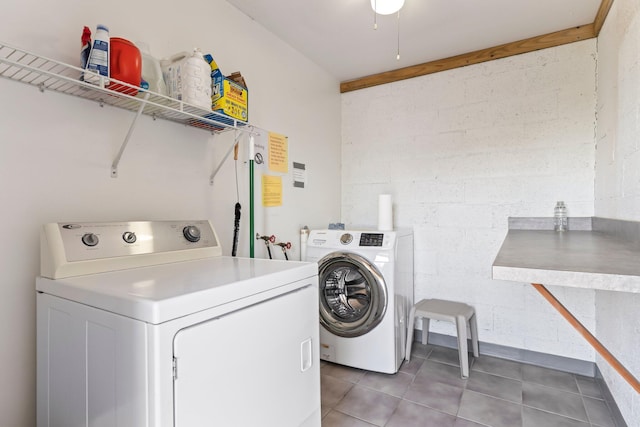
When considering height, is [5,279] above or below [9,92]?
below

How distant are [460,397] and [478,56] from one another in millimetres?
2533

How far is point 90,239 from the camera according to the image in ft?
3.77

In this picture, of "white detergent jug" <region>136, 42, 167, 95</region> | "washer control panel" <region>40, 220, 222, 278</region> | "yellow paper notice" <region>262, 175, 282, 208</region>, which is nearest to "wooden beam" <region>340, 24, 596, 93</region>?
"yellow paper notice" <region>262, 175, 282, 208</region>

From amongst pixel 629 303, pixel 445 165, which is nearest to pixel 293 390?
pixel 629 303

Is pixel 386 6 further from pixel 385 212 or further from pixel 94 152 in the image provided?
pixel 94 152

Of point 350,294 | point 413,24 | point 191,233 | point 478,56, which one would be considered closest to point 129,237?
point 191,233

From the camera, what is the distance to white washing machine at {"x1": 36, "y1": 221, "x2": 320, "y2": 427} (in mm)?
824

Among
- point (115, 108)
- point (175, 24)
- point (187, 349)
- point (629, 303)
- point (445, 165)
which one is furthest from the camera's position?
point (445, 165)

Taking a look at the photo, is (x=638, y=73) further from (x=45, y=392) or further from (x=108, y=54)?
(x=45, y=392)

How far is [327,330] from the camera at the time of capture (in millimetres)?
2453

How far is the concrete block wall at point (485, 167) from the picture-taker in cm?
235

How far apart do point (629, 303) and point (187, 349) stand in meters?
1.94

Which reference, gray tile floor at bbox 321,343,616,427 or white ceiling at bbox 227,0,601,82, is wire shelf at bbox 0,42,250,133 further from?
gray tile floor at bbox 321,343,616,427

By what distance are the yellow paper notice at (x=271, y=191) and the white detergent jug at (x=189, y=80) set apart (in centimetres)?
88
